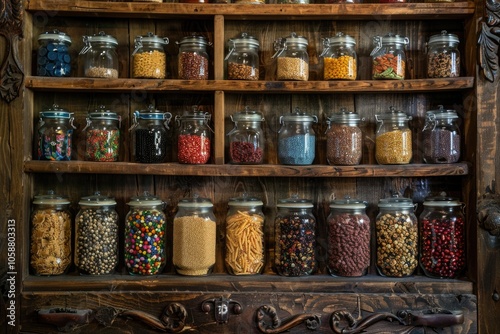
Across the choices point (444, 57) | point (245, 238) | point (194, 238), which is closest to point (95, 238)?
point (194, 238)

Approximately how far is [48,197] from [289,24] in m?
1.16

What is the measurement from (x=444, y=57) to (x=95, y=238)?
4.80ft

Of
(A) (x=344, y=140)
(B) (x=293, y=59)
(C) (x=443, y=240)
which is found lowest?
(C) (x=443, y=240)

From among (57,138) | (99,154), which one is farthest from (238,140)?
(57,138)

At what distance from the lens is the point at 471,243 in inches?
81.8

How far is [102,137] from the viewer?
2.14 metres

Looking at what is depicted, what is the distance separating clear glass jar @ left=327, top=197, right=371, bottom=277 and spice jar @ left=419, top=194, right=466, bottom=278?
0.70ft

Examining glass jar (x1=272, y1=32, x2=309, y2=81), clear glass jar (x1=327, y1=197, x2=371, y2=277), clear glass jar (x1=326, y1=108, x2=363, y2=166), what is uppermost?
glass jar (x1=272, y1=32, x2=309, y2=81)

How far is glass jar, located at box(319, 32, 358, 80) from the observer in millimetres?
2145

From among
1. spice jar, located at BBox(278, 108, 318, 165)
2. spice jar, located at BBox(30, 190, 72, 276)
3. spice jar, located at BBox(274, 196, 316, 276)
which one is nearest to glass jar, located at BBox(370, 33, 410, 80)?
spice jar, located at BBox(278, 108, 318, 165)

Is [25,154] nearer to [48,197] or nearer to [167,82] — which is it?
[48,197]

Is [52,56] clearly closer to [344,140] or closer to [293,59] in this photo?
[293,59]

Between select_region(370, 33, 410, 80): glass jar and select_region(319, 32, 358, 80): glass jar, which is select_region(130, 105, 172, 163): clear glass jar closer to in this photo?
select_region(319, 32, 358, 80): glass jar

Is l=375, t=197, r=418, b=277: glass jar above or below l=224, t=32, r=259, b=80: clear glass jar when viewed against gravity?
below
